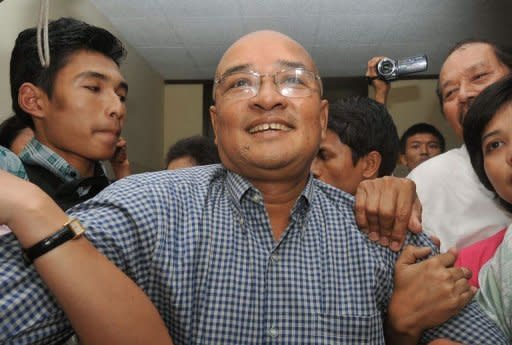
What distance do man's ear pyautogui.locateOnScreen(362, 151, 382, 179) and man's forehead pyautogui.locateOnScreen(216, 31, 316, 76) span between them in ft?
2.83

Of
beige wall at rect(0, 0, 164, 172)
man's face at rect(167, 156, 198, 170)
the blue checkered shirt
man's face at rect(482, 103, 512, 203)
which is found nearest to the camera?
the blue checkered shirt

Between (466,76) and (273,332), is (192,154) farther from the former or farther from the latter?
(273,332)

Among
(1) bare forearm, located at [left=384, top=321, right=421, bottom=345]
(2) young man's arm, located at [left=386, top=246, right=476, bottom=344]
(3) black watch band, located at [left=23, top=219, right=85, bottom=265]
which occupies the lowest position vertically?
(1) bare forearm, located at [left=384, top=321, right=421, bottom=345]

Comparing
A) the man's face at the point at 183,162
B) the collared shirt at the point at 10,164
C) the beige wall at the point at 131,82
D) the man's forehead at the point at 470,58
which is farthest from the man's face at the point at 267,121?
the beige wall at the point at 131,82

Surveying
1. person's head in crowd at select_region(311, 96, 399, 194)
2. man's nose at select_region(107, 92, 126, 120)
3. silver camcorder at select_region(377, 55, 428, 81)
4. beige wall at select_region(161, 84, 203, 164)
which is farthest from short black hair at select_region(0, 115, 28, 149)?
beige wall at select_region(161, 84, 203, 164)

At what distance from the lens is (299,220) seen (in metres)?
1.08

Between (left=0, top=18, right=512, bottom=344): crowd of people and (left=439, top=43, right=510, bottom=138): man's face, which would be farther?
(left=439, top=43, right=510, bottom=138): man's face

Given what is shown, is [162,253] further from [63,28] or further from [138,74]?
[138,74]

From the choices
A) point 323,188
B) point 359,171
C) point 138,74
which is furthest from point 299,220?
point 138,74

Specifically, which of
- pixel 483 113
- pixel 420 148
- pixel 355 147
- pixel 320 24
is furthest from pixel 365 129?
pixel 320 24

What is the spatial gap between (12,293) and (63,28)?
110 cm

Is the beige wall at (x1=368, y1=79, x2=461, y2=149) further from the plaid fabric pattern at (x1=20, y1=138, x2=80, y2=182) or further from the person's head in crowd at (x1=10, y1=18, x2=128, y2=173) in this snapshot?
the plaid fabric pattern at (x1=20, y1=138, x2=80, y2=182)

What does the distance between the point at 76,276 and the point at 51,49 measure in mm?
1031

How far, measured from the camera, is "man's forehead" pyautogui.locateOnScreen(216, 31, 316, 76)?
1079 mm
